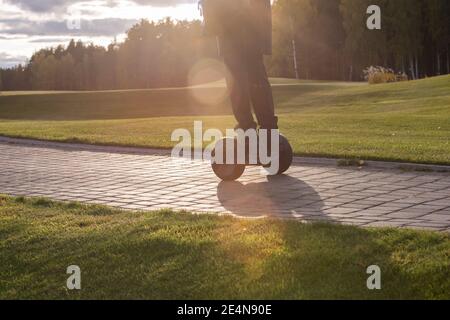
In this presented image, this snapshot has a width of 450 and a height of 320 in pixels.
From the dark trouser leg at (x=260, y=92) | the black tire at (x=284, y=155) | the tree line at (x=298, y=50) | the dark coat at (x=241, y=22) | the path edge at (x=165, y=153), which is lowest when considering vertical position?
the path edge at (x=165, y=153)

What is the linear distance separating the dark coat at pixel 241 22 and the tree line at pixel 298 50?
26840 mm

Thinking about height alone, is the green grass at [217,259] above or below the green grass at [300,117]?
below

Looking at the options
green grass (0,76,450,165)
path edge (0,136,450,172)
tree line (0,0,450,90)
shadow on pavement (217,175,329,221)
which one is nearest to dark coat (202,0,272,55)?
shadow on pavement (217,175,329,221)

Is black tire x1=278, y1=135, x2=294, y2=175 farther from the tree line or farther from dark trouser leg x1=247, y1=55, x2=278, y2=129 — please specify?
the tree line

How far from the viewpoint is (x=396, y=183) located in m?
8.09

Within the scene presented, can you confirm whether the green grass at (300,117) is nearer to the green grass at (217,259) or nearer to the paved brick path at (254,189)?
the paved brick path at (254,189)

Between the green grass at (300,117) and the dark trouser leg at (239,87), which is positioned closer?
the dark trouser leg at (239,87)

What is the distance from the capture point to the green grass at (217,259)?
4379mm

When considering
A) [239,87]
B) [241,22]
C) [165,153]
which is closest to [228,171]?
[239,87]

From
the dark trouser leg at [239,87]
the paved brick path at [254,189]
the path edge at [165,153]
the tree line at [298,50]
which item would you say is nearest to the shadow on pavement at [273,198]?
the paved brick path at [254,189]

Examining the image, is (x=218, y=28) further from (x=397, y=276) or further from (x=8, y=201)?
(x=397, y=276)

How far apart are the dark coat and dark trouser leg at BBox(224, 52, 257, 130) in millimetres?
130

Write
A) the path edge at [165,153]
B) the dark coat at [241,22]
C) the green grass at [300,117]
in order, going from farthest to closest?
the green grass at [300,117]
the path edge at [165,153]
the dark coat at [241,22]

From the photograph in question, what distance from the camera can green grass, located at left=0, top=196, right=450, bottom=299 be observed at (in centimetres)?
438
